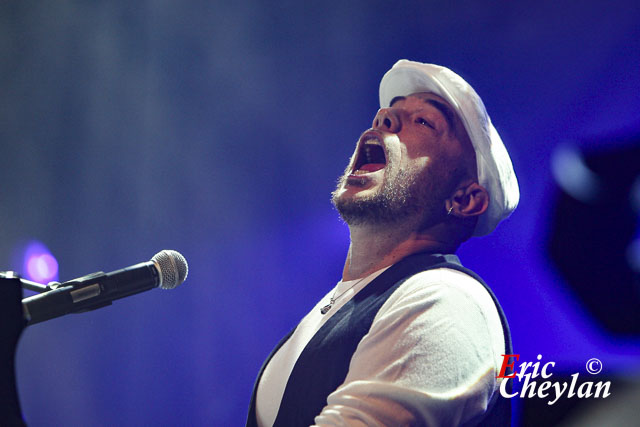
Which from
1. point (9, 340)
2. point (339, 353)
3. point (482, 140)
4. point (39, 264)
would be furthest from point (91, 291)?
point (39, 264)

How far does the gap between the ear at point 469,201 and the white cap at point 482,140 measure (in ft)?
0.06

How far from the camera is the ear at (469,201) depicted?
5.31 feet

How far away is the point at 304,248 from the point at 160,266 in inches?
44.5

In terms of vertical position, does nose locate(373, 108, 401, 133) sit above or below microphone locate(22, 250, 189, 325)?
above

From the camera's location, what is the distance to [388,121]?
173 cm

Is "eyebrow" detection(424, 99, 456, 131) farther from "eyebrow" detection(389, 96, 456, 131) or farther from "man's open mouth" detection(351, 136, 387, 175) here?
"man's open mouth" detection(351, 136, 387, 175)

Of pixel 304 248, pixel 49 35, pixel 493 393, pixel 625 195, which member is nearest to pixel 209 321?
pixel 304 248

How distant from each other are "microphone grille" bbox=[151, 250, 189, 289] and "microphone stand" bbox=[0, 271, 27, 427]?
288mm

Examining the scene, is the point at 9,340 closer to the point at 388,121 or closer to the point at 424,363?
the point at 424,363

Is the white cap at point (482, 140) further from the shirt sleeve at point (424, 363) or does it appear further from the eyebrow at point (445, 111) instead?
the shirt sleeve at point (424, 363)

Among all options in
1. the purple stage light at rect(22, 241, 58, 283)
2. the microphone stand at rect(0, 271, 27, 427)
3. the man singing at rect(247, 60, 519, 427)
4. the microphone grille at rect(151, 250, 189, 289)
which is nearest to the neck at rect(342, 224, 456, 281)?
the man singing at rect(247, 60, 519, 427)

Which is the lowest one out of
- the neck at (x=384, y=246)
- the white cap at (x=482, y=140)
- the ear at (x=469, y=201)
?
the neck at (x=384, y=246)

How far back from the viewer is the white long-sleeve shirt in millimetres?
1137

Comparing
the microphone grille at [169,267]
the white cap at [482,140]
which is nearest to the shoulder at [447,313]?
the white cap at [482,140]
